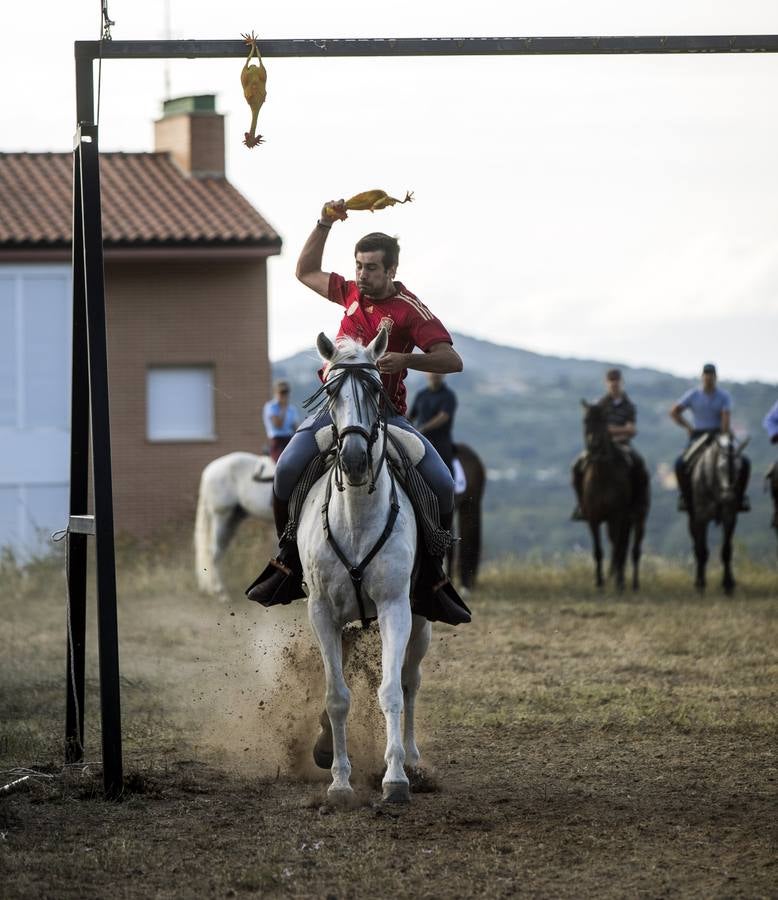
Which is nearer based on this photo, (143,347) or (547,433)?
(143,347)

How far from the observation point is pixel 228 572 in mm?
21188

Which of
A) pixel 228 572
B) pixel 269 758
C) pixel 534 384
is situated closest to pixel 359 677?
pixel 269 758

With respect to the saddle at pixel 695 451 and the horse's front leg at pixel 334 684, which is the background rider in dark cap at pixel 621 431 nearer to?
the saddle at pixel 695 451

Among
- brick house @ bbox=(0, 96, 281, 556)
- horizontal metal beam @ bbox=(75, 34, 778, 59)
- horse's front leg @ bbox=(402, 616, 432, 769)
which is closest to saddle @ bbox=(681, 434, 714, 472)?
brick house @ bbox=(0, 96, 281, 556)

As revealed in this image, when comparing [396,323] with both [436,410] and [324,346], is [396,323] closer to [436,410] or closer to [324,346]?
[324,346]

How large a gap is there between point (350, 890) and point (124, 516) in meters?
21.4

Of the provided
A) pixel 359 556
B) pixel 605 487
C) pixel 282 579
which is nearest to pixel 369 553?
pixel 359 556

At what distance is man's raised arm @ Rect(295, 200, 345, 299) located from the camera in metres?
8.45

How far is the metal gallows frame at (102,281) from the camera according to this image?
311 inches

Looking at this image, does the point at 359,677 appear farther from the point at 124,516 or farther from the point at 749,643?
the point at 124,516

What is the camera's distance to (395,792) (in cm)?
762

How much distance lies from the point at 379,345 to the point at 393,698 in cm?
171

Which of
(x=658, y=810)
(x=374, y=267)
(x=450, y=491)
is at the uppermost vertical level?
(x=374, y=267)

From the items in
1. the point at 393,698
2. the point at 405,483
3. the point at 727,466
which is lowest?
the point at 393,698
